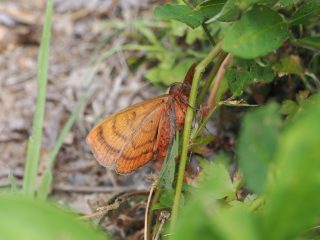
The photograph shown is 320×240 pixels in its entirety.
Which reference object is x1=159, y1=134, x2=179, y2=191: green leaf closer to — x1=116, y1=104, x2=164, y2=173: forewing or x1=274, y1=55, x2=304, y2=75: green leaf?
x1=116, y1=104, x2=164, y2=173: forewing

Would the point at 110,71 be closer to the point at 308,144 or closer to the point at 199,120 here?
the point at 199,120

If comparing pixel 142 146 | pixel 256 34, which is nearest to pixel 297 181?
pixel 256 34

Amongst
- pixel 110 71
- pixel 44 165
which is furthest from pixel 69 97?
pixel 44 165

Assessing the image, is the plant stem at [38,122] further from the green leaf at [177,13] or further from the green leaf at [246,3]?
the green leaf at [246,3]

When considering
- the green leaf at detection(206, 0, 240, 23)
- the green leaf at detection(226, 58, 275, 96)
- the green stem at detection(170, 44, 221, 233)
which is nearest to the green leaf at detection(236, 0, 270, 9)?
the green leaf at detection(206, 0, 240, 23)

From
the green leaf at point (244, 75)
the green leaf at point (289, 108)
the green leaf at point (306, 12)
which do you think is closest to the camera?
the green leaf at point (306, 12)

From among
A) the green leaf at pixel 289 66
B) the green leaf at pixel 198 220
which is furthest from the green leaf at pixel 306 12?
the green leaf at pixel 198 220
